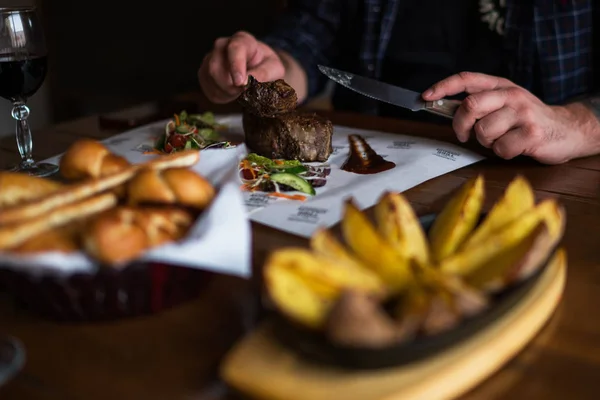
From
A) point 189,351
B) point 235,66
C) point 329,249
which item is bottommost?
point 189,351

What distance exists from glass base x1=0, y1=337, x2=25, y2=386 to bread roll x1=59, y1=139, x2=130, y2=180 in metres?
0.27

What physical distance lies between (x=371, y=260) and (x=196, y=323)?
238 mm

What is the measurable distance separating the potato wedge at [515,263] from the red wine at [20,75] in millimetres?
1093

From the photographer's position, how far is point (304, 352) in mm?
657

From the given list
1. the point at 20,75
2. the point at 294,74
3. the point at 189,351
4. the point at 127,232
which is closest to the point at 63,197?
the point at 127,232

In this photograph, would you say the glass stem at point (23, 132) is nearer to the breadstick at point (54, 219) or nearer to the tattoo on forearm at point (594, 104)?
the breadstick at point (54, 219)

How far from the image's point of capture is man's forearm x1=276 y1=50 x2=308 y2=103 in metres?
2.12

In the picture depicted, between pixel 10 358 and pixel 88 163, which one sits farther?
pixel 88 163

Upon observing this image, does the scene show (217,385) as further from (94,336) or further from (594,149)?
A: (594,149)

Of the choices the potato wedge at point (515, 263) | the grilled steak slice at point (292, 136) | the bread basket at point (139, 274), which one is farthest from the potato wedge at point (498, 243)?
the grilled steak slice at point (292, 136)

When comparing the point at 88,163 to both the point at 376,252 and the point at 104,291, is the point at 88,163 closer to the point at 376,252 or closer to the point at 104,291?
the point at 104,291

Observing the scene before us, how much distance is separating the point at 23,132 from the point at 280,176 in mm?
637

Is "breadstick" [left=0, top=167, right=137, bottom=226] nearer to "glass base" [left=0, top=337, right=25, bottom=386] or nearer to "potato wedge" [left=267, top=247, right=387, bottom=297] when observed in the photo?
"glass base" [left=0, top=337, right=25, bottom=386]

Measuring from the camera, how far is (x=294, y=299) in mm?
652
